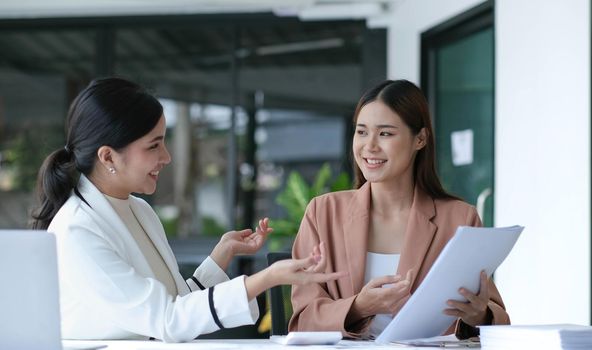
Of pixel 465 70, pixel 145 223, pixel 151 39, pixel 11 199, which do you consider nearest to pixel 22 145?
pixel 11 199

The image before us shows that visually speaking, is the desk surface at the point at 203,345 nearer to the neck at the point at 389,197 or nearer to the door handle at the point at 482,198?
the neck at the point at 389,197

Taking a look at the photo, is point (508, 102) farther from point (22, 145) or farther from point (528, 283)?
point (22, 145)

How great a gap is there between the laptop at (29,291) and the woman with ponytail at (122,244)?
400 millimetres

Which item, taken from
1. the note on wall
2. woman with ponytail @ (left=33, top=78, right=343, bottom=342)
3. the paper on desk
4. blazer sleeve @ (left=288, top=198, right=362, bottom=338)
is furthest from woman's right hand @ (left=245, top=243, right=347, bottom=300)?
the note on wall

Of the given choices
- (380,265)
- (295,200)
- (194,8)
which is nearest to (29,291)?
(380,265)

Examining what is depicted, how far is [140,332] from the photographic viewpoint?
8.38 feet

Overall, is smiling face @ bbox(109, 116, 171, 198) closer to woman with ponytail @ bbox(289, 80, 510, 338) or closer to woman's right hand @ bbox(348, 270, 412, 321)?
woman with ponytail @ bbox(289, 80, 510, 338)

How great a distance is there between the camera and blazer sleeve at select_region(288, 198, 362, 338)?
283 cm

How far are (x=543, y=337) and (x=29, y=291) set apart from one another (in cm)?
110

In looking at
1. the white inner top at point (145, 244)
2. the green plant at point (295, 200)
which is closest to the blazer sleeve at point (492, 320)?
the white inner top at point (145, 244)

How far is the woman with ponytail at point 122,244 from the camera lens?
2461 millimetres

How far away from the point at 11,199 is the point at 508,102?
861cm

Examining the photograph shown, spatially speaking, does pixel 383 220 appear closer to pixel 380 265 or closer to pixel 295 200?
pixel 380 265

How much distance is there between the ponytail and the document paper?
3.10 ft
